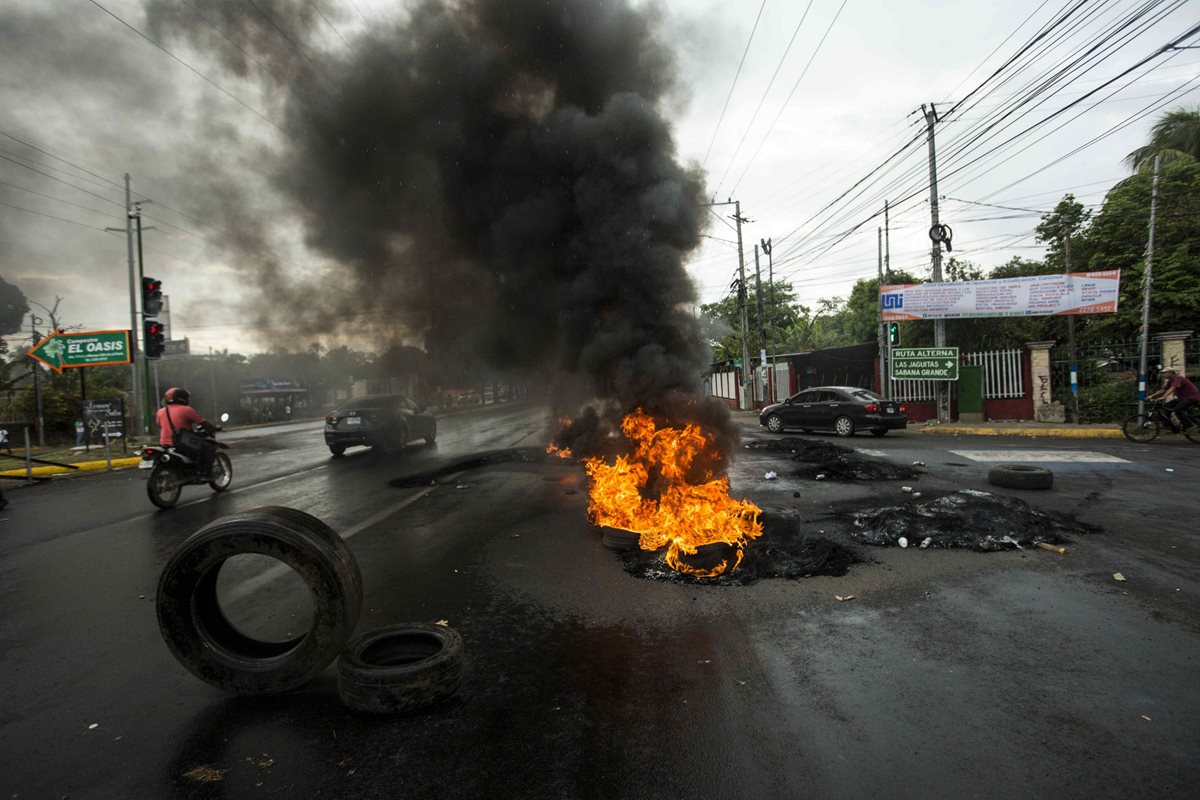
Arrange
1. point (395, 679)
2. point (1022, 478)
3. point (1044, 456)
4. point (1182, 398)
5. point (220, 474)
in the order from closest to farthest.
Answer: point (395, 679) < point (1022, 478) < point (220, 474) < point (1044, 456) < point (1182, 398)

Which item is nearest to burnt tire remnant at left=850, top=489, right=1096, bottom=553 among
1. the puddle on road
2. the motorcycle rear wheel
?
the puddle on road

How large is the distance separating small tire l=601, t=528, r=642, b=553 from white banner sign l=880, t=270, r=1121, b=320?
17872 mm

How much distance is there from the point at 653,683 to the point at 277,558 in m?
2.25

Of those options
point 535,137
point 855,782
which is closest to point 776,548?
point 855,782

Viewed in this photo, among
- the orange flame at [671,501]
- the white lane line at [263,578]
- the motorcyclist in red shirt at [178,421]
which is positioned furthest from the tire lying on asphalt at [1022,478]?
the motorcyclist in red shirt at [178,421]

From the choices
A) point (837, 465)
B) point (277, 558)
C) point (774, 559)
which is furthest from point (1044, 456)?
point (277, 558)

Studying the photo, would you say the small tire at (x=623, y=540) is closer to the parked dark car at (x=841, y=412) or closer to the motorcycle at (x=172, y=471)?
the motorcycle at (x=172, y=471)

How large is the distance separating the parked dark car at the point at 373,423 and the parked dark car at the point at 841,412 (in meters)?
11.2

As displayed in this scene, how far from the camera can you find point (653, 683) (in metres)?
3.46

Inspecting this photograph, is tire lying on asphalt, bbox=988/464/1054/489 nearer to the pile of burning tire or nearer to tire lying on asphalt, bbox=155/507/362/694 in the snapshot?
the pile of burning tire

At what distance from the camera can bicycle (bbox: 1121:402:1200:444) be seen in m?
13.7

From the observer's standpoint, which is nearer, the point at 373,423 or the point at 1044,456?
the point at 1044,456

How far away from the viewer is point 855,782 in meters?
2.55

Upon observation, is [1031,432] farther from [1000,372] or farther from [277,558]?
[277,558]
